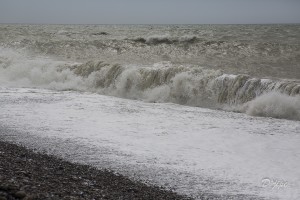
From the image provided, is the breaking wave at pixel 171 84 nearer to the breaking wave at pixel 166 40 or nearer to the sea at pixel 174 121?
the sea at pixel 174 121

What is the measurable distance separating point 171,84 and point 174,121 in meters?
4.58

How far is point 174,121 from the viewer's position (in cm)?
838

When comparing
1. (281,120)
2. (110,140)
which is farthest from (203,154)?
(281,120)

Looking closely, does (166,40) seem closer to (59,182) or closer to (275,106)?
(275,106)

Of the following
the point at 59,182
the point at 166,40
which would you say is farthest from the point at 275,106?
the point at 166,40

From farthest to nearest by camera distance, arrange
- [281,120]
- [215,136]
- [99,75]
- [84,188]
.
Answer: [99,75]
[281,120]
[215,136]
[84,188]

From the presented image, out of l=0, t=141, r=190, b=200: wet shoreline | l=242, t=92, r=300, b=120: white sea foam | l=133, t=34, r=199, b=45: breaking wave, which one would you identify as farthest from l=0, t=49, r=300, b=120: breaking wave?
l=133, t=34, r=199, b=45: breaking wave

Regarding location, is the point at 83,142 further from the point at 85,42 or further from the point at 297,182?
the point at 85,42

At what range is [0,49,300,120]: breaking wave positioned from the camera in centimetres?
1012

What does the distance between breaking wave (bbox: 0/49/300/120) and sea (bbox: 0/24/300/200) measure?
0.11ft

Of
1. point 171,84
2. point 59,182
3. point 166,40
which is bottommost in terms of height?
point 171,84

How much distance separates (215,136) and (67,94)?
20.5 feet

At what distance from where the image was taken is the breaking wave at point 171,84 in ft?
33.2

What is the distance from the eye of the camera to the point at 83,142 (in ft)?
21.3
